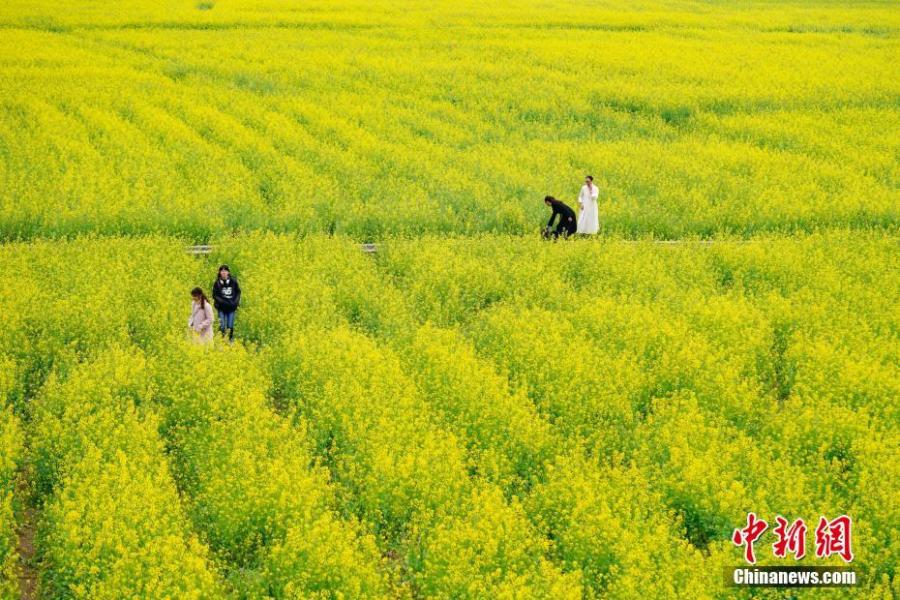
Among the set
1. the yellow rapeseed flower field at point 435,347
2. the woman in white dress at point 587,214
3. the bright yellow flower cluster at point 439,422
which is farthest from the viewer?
the woman in white dress at point 587,214

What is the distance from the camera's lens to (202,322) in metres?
12.6

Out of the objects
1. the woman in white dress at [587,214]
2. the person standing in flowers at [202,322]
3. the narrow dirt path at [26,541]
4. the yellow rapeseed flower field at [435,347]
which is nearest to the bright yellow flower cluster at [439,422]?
the yellow rapeseed flower field at [435,347]

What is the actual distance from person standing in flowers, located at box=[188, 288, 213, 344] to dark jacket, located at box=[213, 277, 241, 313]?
1.82 ft

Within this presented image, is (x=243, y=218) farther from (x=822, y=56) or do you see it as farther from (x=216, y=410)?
(x=822, y=56)

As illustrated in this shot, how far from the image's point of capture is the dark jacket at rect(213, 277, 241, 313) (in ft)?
43.1

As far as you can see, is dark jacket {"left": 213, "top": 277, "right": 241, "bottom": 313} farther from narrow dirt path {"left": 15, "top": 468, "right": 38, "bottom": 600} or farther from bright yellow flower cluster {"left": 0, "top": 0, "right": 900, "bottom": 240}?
bright yellow flower cluster {"left": 0, "top": 0, "right": 900, "bottom": 240}

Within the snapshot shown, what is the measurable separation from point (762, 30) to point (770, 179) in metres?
26.4

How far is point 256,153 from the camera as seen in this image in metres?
23.4

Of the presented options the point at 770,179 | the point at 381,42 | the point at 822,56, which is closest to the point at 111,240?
the point at 770,179

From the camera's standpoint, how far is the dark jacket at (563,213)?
17344mm

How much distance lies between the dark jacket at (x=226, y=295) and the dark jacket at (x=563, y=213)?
6315 mm

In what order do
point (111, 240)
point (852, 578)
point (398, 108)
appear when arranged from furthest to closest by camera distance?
point (398, 108)
point (111, 240)
point (852, 578)

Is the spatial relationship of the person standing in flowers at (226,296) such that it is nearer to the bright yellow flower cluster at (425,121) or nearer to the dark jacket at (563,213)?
the bright yellow flower cluster at (425,121)

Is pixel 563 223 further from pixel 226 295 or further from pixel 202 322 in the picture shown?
pixel 202 322
